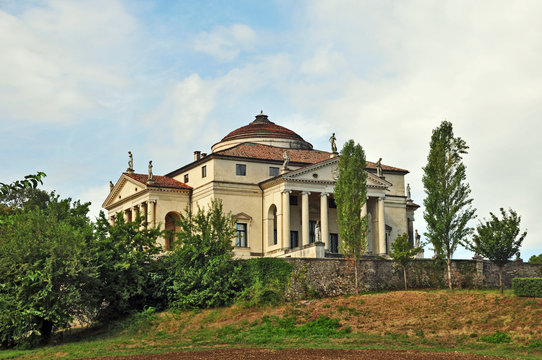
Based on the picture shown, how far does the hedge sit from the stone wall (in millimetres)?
12078

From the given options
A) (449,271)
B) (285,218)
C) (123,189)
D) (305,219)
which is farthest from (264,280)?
(123,189)

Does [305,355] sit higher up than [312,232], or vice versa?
[312,232]

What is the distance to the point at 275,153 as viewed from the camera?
7312cm

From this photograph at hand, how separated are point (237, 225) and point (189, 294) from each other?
20.0 metres

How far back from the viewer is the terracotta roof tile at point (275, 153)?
231 feet

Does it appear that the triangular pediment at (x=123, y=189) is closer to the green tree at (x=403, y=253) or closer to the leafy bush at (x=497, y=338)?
the green tree at (x=403, y=253)

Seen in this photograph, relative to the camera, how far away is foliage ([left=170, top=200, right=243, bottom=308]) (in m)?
47.6

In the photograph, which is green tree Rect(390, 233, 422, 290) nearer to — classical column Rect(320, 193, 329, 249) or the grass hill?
the grass hill

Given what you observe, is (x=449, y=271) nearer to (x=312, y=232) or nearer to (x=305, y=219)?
(x=305, y=219)

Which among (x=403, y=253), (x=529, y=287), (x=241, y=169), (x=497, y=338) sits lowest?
(x=497, y=338)

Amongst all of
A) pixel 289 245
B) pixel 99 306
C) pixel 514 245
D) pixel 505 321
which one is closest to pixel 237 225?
pixel 289 245

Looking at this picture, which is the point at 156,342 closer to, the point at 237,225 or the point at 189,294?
the point at 189,294

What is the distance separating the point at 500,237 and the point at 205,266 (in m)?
20.8

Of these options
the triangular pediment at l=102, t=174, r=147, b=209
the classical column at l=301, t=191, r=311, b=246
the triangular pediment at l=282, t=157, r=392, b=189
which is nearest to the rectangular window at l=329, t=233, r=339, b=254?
the classical column at l=301, t=191, r=311, b=246
